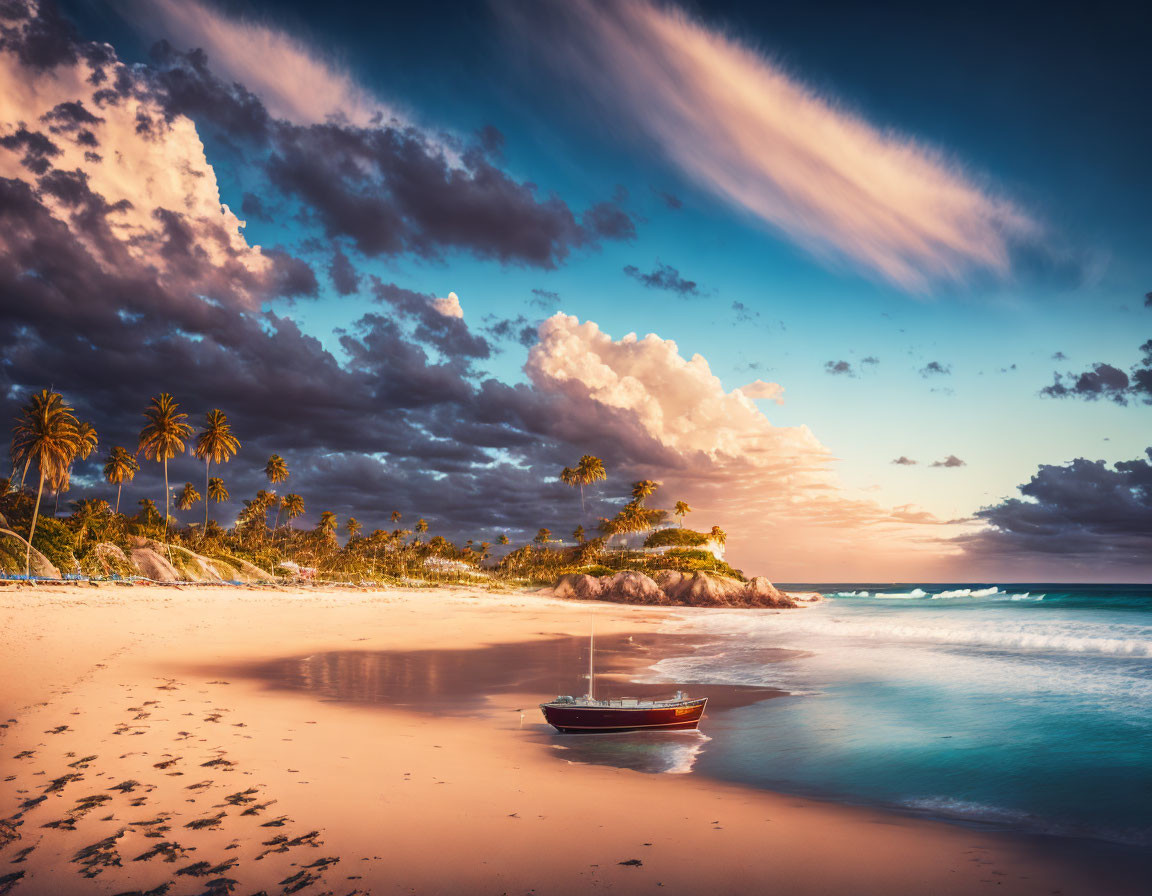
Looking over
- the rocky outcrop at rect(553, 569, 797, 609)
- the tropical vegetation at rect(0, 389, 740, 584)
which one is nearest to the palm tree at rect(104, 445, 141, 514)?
the tropical vegetation at rect(0, 389, 740, 584)

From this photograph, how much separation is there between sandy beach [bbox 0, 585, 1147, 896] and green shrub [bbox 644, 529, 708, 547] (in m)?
126

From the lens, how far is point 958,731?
17.9 meters

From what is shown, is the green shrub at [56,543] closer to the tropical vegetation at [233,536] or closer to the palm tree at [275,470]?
the tropical vegetation at [233,536]

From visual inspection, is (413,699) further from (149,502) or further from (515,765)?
(149,502)

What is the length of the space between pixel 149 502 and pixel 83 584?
80189 millimetres

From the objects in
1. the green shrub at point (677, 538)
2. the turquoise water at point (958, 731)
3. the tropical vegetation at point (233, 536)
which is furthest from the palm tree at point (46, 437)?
the green shrub at point (677, 538)

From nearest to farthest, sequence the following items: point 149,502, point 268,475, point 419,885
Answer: point 419,885 < point 149,502 < point 268,475

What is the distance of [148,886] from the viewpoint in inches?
267

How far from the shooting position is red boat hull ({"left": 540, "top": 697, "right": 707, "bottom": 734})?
52.1 feet

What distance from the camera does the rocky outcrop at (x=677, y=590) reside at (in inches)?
3912

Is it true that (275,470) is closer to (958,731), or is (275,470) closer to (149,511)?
(149,511)

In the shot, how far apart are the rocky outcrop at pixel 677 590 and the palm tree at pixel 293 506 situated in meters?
70.2

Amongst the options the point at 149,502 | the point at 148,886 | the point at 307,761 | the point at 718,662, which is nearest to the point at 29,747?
the point at 307,761

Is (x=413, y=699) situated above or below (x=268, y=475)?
below
